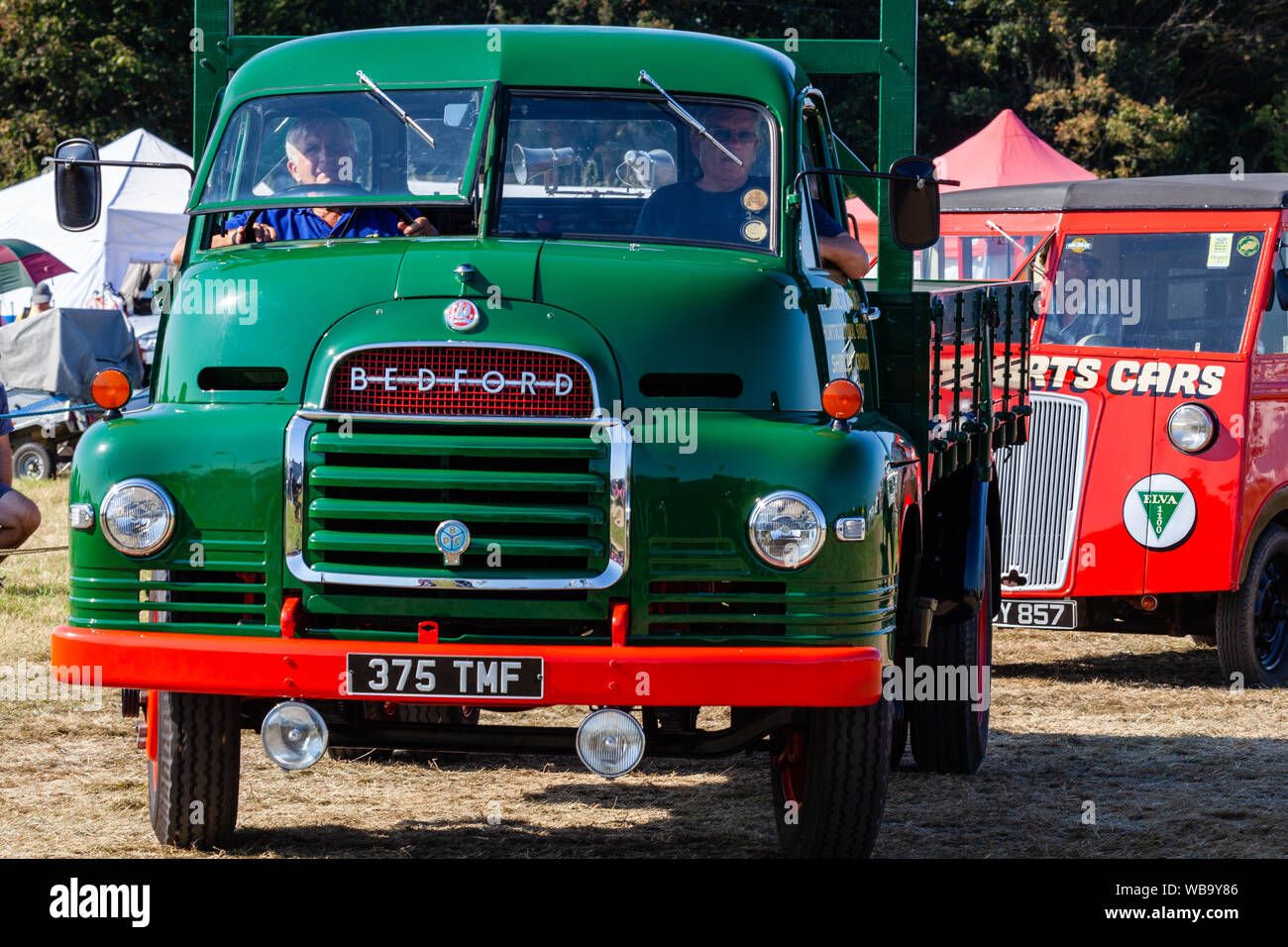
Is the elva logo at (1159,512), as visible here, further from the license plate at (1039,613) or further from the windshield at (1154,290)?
the windshield at (1154,290)

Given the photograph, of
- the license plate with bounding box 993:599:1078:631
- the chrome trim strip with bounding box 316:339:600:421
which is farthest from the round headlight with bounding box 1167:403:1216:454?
the chrome trim strip with bounding box 316:339:600:421

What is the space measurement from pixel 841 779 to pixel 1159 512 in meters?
4.91

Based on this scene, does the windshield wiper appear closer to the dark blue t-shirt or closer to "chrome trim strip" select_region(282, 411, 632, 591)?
the dark blue t-shirt

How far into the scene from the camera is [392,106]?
5.93 m

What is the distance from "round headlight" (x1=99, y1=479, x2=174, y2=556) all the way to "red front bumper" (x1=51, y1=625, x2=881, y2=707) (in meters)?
0.25

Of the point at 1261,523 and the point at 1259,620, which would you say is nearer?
the point at 1261,523

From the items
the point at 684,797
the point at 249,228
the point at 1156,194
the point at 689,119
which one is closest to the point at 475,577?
the point at 249,228

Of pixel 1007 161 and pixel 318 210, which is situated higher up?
pixel 1007 161

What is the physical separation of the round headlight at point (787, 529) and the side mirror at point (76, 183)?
9.30ft

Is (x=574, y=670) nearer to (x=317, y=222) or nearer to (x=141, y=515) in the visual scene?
(x=141, y=515)

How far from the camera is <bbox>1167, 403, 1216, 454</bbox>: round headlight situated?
951 cm
